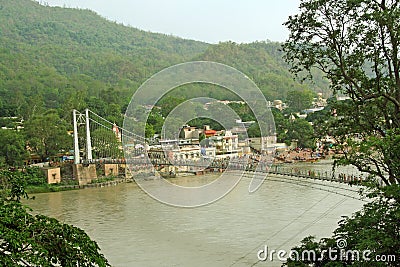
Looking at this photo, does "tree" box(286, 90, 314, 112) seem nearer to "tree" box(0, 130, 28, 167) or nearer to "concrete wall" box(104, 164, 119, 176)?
"concrete wall" box(104, 164, 119, 176)

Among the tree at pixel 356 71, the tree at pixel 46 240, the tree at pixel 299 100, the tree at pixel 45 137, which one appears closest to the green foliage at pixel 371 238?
the tree at pixel 356 71

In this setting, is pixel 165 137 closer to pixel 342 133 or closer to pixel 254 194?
pixel 254 194

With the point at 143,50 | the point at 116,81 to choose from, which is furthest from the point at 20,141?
the point at 143,50

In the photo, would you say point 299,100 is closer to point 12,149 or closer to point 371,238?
point 12,149

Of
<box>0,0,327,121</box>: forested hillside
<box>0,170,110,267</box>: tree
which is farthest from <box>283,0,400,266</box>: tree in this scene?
<box>0,0,327,121</box>: forested hillside

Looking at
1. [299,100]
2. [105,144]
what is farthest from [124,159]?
[299,100]

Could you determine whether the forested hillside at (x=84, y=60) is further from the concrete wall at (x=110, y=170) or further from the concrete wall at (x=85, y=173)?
the concrete wall at (x=85, y=173)

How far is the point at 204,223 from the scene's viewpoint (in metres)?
6.48

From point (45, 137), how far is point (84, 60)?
22725mm

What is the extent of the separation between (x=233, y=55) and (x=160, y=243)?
93.7 feet

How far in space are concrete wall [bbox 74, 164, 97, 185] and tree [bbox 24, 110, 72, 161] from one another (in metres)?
1.42

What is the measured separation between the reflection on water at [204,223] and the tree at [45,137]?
326 centimetres

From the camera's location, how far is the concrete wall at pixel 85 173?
37.6ft

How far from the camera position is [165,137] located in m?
13.8
